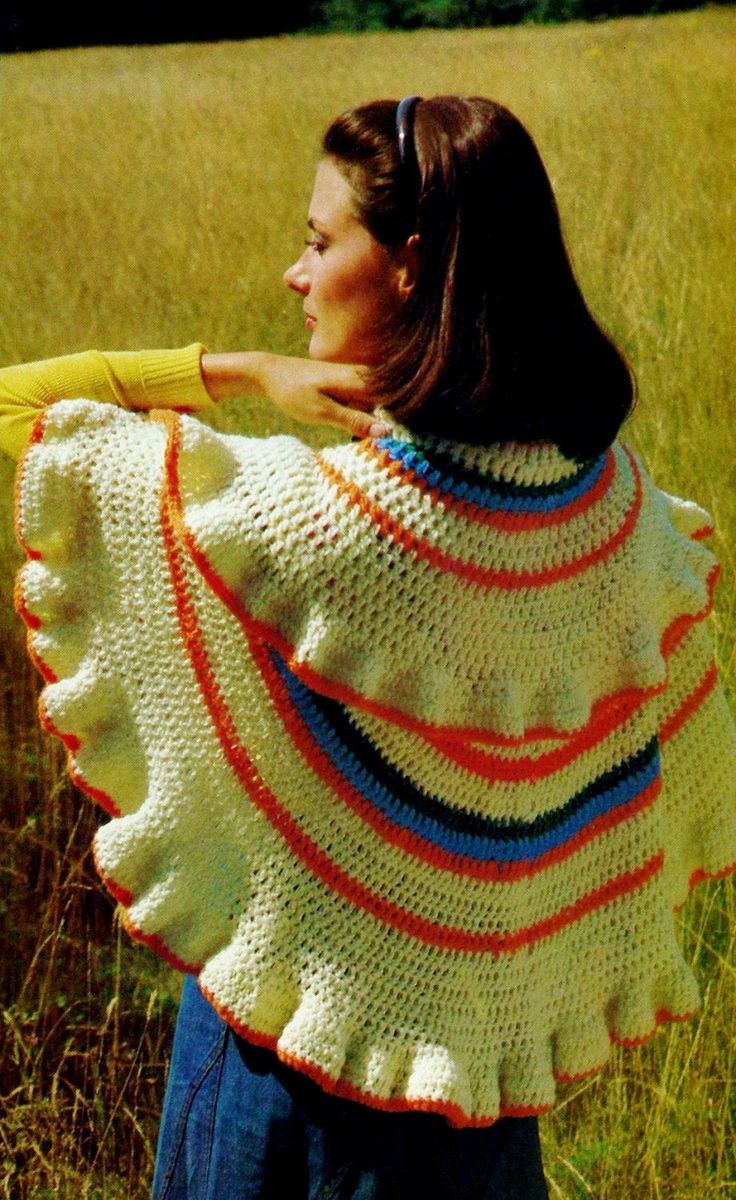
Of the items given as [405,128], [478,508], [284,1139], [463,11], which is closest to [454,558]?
[478,508]

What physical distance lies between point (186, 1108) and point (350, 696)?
507mm

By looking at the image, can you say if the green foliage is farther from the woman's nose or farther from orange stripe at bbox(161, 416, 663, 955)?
orange stripe at bbox(161, 416, 663, 955)

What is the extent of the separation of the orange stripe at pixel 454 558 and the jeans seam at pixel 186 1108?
53cm

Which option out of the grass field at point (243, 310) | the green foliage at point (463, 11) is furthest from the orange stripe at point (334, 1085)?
the green foliage at point (463, 11)

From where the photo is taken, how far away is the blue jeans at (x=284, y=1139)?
1319mm

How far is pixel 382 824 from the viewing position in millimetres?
1315

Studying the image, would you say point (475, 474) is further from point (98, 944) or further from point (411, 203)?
point (98, 944)

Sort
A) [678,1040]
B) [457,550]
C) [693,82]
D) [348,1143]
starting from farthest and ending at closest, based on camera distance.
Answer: [693,82], [678,1040], [348,1143], [457,550]

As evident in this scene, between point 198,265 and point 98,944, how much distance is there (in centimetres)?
256

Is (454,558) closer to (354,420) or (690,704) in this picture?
(354,420)

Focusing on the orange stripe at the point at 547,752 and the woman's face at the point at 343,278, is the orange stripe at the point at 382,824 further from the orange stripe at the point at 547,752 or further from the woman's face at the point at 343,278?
the woman's face at the point at 343,278

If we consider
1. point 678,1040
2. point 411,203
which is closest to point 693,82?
point 678,1040

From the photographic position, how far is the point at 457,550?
1.21 metres

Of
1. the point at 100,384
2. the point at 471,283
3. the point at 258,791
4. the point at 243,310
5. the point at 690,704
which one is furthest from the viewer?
the point at 243,310
